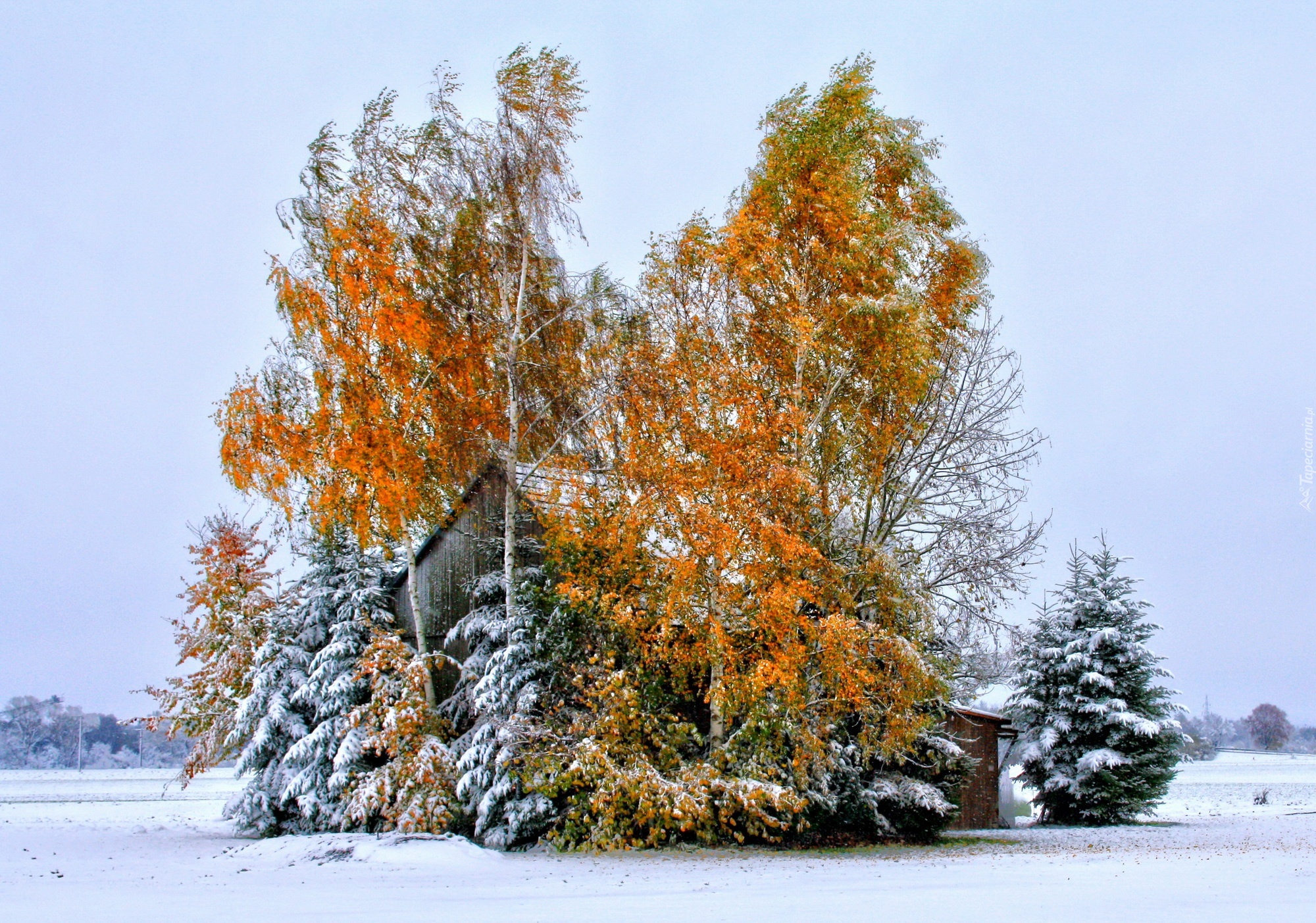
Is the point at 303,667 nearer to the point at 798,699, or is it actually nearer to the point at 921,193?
the point at 798,699

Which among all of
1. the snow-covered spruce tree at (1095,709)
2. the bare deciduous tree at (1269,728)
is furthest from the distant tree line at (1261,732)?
the snow-covered spruce tree at (1095,709)

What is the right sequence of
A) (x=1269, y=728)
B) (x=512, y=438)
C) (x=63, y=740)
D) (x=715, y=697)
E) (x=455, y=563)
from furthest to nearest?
1. (x=1269, y=728)
2. (x=63, y=740)
3. (x=455, y=563)
4. (x=512, y=438)
5. (x=715, y=697)

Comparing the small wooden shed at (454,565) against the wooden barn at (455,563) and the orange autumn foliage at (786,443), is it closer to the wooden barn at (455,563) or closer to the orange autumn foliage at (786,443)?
the wooden barn at (455,563)

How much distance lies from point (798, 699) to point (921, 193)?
9.55 meters

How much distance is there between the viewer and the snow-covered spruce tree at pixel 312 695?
16594 mm

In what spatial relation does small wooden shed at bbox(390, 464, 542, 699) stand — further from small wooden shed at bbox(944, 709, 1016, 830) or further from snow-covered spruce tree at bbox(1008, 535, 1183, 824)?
snow-covered spruce tree at bbox(1008, 535, 1183, 824)

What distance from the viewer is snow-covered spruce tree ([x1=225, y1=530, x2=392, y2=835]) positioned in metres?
16.6

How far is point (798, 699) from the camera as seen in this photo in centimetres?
1484

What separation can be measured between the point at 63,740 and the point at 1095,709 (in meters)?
86.4

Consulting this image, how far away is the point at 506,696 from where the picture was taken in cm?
1567

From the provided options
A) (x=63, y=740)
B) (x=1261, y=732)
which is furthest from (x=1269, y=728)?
(x=63, y=740)

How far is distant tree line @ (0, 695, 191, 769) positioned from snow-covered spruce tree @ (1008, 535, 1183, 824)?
7131 centimetres

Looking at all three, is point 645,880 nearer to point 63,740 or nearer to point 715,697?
point 715,697

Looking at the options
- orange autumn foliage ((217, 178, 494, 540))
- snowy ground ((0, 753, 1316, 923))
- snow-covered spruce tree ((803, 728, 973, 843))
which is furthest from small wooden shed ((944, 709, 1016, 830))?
orange autumn foliage ((217, 178, 494, 540))
